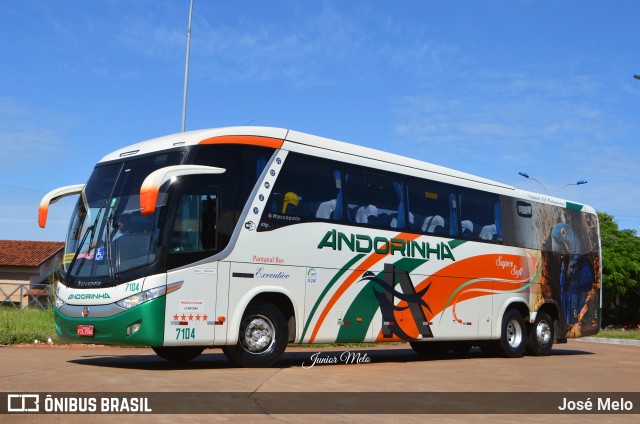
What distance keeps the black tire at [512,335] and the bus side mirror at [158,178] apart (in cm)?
864

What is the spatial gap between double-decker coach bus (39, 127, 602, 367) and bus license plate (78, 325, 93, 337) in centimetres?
2

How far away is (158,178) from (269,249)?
92.3 inches

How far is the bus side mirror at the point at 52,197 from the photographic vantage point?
539 inches

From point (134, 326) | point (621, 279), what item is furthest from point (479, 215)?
point (621, 279)

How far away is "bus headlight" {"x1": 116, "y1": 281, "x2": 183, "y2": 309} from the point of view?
1191 cm

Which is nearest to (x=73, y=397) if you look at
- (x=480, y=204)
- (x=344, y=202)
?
(x=344, y=202)

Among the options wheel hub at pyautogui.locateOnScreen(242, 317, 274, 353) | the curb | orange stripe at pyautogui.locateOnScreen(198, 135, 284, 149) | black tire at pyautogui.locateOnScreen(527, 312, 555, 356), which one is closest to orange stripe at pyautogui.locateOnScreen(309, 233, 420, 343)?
wheel hub at pyautogui.locateOnScreen(242, 317, 274, 353)

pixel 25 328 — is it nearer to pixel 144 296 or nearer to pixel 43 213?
pixel 43 213

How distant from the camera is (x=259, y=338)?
13.2 meters

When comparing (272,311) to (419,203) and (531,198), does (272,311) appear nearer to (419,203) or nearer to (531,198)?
(419,203)

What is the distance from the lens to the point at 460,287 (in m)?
17.4

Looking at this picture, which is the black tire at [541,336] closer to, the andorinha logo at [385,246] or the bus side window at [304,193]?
the andorinha logo at [385,246]

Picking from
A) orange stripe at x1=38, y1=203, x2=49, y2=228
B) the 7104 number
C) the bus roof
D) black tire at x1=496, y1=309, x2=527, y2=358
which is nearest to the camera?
the 7104 number

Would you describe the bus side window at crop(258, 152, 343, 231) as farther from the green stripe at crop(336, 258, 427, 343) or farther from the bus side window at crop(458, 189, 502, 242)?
the bus side window at crop(458, 189, 502, 242)
